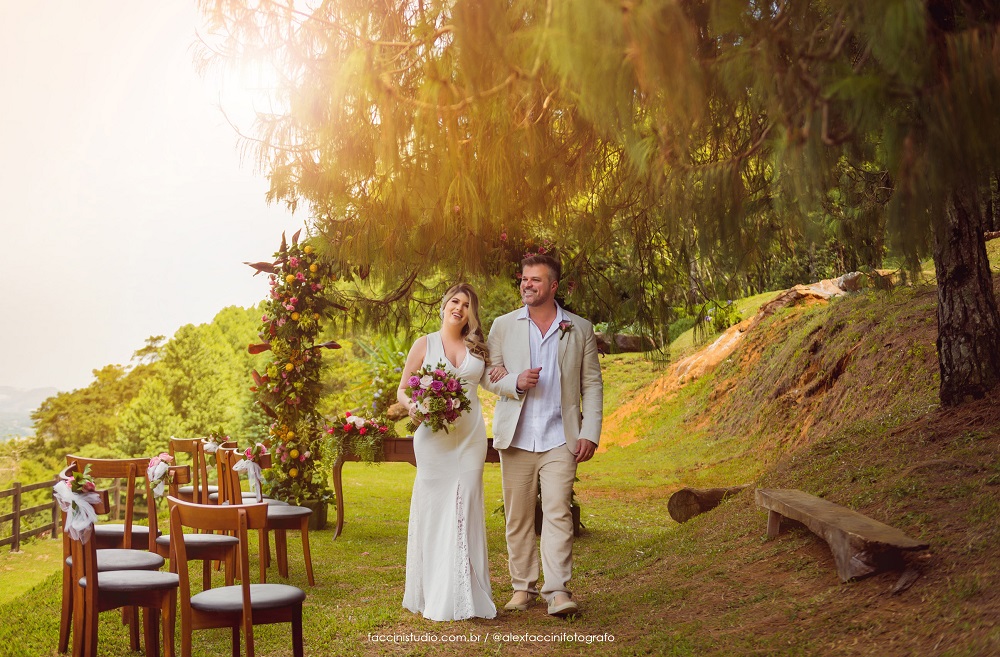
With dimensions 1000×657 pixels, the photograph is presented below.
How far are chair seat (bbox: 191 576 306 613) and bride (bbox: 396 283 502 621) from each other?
3.39ft

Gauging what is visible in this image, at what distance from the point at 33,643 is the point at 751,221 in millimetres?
4076

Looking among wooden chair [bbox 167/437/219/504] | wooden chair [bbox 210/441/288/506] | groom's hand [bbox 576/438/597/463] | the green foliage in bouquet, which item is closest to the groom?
groom's hand [bbox 576/438/597/463]

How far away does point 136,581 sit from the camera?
10.2 ft

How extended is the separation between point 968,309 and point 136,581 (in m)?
4.88

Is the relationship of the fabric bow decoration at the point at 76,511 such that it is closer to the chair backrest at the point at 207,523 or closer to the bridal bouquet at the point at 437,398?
the chair backrest at the point at 207,523

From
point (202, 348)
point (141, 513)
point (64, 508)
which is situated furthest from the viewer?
point (202, 348)

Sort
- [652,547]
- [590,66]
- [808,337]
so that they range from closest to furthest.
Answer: [590,66]
[652,547]
[808,337]

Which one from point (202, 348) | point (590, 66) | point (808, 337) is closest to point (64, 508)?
point (590, 66)

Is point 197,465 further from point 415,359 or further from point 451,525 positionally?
point 451,525

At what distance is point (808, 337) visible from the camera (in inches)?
431

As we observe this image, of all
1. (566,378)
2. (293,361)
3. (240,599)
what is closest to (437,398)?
(566,378)

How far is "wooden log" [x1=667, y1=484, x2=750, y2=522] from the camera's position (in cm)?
639

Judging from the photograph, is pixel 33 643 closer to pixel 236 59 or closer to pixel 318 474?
pixel 236 59

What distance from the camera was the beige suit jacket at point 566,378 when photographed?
412 cm
